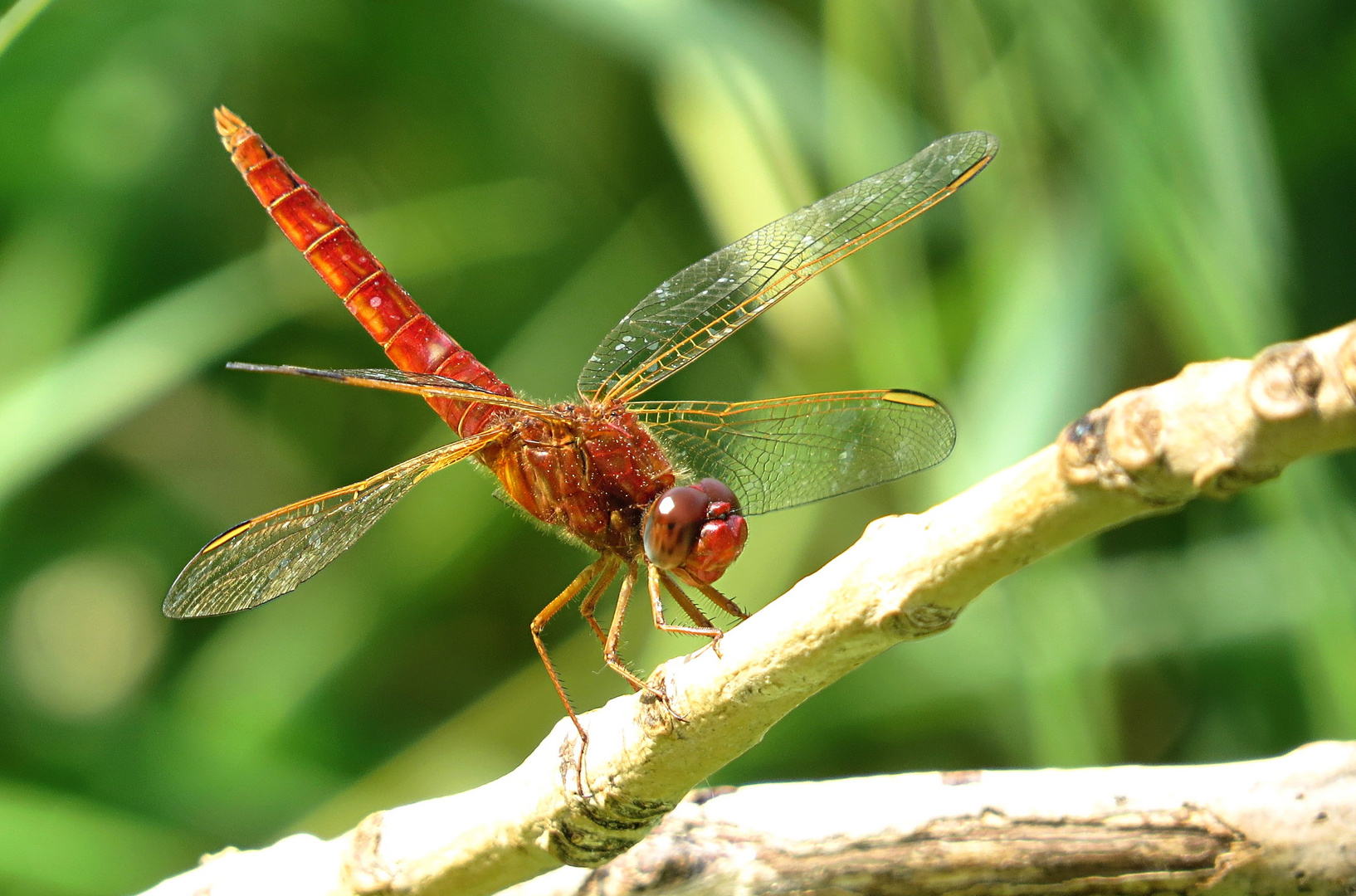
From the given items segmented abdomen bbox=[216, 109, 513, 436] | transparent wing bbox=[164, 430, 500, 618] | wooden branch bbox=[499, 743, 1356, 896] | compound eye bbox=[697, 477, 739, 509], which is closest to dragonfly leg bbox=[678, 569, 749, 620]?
compound eye bbox=[697, 477, 739, 509]

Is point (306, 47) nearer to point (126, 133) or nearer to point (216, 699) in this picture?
point (126, 133)

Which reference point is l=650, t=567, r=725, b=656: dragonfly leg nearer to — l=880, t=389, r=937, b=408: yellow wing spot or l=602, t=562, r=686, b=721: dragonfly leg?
l=602, t=562, r=686, b=721: dragonfly leg

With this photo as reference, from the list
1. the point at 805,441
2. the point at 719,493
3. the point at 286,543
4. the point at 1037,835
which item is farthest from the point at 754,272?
the point at 1037,835

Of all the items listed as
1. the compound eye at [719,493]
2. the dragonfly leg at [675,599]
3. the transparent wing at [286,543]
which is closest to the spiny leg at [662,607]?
the dragonfly leg at [675,599]

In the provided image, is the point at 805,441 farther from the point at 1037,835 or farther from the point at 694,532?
the point at 1037,835

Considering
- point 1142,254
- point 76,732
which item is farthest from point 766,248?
point 76,732

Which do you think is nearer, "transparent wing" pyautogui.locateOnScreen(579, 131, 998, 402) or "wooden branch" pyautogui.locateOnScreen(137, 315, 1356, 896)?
"wooden branch" pyautogui.locateOnScreen(137, 315, 1356, 896)

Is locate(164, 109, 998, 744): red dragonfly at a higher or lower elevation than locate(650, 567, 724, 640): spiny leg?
higher

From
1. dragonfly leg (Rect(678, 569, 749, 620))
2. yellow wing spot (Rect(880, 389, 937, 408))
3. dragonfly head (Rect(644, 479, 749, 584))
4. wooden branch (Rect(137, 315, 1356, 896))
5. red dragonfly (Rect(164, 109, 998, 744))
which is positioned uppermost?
red dragonfly (Rect(164, 109, 998, 744))

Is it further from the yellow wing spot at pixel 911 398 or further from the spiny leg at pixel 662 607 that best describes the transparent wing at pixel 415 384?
the yellow wing spot at pixel 911 398
